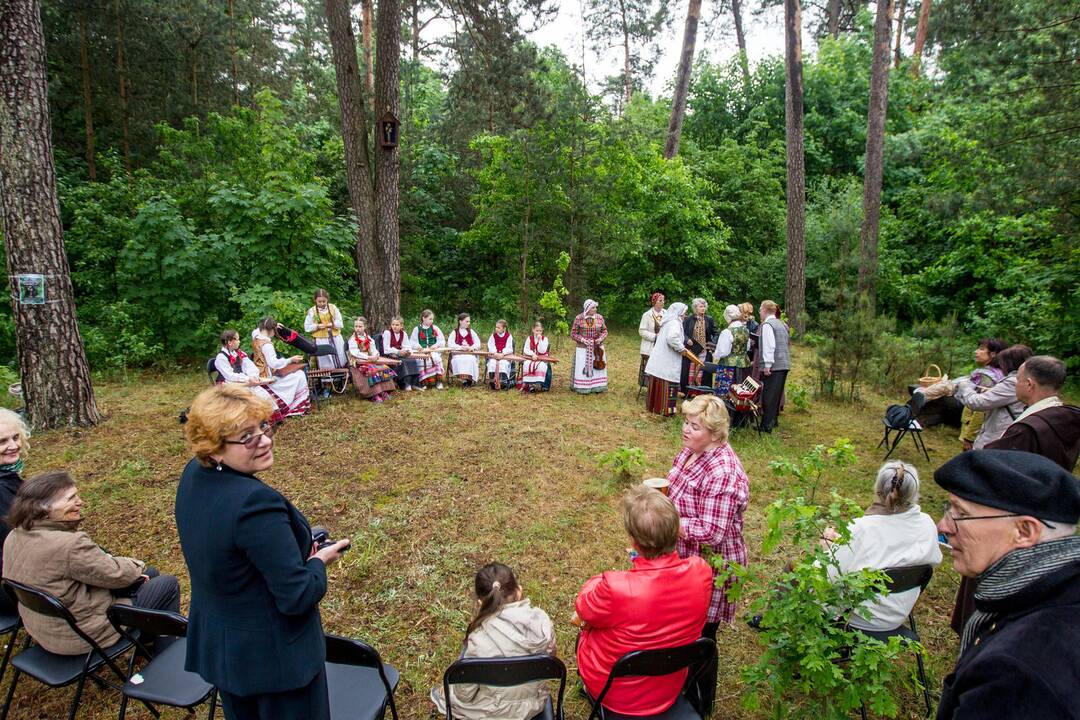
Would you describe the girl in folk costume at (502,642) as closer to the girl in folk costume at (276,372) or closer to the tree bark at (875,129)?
the girl in folk costume at (276,372)

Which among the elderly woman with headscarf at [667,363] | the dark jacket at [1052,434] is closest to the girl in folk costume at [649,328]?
the elderly woman with headscarf at [667,363]

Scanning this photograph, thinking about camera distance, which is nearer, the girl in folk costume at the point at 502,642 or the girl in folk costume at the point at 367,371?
the girl in folk costume at the point at 502,642

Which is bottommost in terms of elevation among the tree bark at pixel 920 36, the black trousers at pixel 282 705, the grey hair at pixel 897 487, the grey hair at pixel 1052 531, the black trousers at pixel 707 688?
the black trousers at pixel 707 688

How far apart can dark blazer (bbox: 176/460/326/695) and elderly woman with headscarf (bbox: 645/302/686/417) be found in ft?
21.2

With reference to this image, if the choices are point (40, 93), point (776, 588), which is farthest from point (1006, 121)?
point (40, 93)

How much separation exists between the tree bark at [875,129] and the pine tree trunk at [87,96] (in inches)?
638

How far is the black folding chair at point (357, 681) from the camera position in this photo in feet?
7.20

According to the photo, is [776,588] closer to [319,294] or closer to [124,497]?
[124,497]

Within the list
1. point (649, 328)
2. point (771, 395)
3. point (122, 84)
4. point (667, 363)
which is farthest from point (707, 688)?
point (122, 84)

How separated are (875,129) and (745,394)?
8.68 meters

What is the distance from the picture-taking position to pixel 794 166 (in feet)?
41.6

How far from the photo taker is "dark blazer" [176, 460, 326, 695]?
1.61 metres

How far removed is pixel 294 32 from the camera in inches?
774

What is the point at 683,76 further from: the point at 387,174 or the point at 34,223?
the point at 34,223
